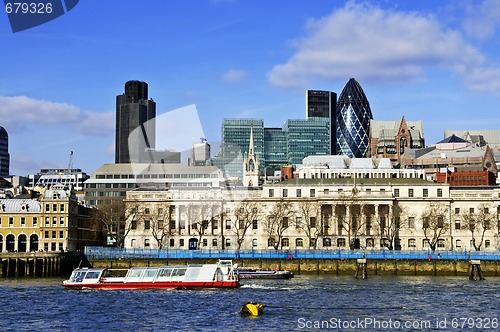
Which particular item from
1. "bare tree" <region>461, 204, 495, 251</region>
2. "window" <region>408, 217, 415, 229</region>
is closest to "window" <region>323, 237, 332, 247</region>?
"window" <region>408, 217, 415, 229</region>

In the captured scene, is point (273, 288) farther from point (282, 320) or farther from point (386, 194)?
point (386, 194)

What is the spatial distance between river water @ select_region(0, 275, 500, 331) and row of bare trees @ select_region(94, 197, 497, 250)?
4980 cm

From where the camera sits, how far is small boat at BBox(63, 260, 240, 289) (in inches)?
3573

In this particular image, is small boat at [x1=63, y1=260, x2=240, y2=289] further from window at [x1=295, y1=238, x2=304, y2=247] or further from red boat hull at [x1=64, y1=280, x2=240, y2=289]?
window at [x1=295, y1=238, x2=304, y2=247]

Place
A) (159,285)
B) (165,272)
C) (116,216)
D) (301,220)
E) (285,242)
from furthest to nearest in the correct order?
(116,216) < (285,242) < (301,220) < (165,272) < (159,285)

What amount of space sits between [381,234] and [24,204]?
198 ft

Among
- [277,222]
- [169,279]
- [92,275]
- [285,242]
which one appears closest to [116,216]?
[277,222]

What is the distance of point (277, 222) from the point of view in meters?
149

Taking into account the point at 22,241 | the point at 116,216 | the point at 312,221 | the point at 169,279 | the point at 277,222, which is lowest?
the point at 169,279

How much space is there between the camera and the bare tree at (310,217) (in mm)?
148750

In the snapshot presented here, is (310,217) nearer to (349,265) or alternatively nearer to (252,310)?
(349,265)

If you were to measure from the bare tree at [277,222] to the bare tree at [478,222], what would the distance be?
30.7 metres

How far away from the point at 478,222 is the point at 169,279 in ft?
240

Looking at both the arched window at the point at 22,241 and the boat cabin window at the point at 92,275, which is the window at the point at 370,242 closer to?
the arched window at the point at 22,241
